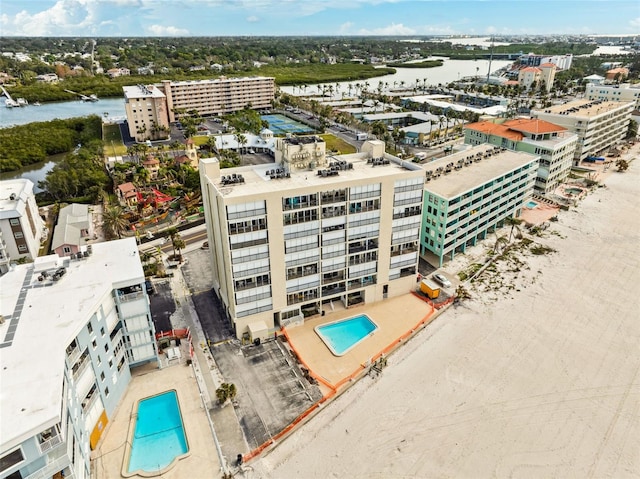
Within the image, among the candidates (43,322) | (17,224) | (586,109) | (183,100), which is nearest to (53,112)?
(183,100)

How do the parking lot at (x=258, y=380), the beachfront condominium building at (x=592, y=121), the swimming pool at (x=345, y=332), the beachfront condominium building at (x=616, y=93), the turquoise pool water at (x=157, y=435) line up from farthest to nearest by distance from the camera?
the beachfront condominium building at (x=616, y=93) → the beachfront condominium building at (x=592, y=121) → the swimming pool at (x=345, y=332) → the parking lot at (x=258, y=380) → the turquoise pool water at (x=157, y=435)

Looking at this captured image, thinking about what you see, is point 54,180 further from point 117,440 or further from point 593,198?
point 593,198

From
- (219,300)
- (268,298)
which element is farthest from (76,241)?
(268,298)

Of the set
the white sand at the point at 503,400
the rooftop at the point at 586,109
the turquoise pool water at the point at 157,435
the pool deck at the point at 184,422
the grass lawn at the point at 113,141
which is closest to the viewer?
the pool deck at the point at 184,422

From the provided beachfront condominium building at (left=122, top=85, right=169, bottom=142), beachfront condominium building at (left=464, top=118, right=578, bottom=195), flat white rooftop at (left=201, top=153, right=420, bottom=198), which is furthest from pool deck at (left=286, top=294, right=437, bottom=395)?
beachfront condominium building at (left=122, top=85, right=169, bottom=142)

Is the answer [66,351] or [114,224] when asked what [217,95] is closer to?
[114,224]

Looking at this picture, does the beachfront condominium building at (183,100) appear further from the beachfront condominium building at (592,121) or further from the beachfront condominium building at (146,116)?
the beachfront condominium building at (592,121)

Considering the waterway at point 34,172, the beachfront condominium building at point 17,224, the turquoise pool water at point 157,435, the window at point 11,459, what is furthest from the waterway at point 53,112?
the window at point 11,459

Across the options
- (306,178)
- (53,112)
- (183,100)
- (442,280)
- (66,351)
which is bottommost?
(442,280)
